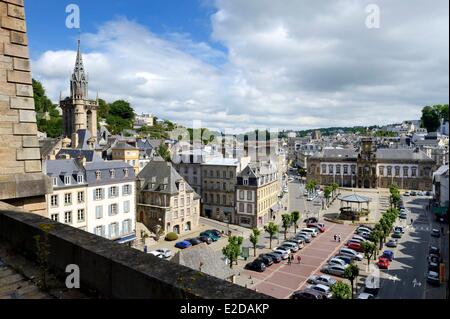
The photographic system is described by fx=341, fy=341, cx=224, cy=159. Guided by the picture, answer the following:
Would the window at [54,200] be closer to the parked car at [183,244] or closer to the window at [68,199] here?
the window at [68,199]

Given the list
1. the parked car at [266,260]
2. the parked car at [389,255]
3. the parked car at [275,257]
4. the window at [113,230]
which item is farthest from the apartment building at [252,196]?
the window at [113,230]

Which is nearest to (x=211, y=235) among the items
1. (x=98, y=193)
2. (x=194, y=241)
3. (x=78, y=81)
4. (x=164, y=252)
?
(x=194, y=241)

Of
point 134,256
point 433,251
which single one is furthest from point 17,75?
point 433,251

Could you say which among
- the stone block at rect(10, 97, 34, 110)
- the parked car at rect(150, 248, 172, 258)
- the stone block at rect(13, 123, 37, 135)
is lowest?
the parked car at rect(150, 248, 172, 258)

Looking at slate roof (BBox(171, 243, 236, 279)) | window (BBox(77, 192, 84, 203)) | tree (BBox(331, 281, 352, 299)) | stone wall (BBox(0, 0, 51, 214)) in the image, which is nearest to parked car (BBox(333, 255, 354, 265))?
tree (BBox(331, 281, 352, 299))

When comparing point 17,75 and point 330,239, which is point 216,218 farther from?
point 17,75

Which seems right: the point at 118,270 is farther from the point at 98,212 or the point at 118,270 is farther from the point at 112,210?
the point at 112,210

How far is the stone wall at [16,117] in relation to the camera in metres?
7.93

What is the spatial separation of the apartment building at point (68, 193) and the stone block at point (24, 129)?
83.4 ft

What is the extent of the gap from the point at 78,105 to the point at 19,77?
79847 mm

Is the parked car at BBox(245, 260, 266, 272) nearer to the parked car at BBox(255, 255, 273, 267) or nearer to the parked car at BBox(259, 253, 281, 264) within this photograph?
the parked car at BBox(255, 255, 273, 267)

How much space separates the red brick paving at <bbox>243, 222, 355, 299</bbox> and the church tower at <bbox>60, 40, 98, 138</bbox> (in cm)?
6169

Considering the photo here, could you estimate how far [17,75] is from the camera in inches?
322

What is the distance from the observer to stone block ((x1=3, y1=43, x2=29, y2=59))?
26.3ft
